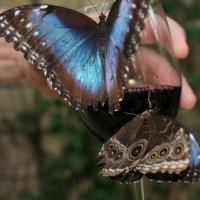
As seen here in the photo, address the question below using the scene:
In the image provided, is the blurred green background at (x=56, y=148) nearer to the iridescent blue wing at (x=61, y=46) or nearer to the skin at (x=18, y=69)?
the skin at (x=18, y=69)

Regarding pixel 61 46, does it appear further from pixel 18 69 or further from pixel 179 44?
pixel 18 69

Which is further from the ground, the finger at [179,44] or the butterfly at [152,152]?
the finger at [179,44]

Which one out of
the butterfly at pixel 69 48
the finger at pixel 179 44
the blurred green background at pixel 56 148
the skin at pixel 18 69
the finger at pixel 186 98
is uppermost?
the butterfly at pixel 69 48

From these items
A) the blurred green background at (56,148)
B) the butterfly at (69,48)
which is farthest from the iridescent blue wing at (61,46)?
the blurred green background at (56,148)

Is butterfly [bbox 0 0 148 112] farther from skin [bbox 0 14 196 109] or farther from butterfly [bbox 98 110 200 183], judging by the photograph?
skin [bbox 0 14 196 109]

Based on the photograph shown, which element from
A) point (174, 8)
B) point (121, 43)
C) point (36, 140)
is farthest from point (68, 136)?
point (121, 43)

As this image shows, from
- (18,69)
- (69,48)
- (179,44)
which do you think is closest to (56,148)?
(18,69)

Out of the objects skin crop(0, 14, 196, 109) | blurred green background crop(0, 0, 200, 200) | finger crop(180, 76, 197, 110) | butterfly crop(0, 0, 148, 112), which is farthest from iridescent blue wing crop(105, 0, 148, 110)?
blurred green background crop(0, 0, 200, 200)
